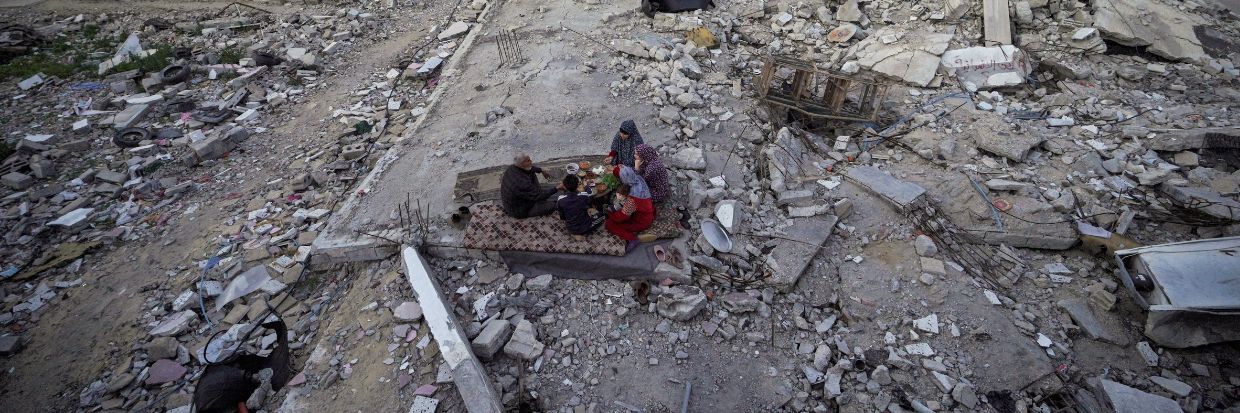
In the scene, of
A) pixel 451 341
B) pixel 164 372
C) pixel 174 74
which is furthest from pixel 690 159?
pixel 174 74

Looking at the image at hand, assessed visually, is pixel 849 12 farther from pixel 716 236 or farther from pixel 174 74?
pixel 174 74

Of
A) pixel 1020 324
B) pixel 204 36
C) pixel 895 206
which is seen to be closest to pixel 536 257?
pixel 895 206

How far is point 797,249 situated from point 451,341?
Result: 3368mm

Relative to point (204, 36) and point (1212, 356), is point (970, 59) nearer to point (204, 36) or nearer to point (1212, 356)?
point (1212, 356)

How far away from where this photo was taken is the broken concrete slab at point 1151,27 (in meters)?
8.77

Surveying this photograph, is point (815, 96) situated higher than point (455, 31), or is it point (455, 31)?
point (455, 31)

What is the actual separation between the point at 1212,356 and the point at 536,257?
593 centimetres

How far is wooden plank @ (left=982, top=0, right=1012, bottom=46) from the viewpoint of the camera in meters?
9.01

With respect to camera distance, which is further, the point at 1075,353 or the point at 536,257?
the point at 536,257

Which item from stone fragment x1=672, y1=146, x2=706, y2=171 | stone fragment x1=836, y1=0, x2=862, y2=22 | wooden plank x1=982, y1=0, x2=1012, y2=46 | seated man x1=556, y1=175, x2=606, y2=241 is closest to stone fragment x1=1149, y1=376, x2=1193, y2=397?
stone fragment x1=672, y1=146, x2=706, y2=171

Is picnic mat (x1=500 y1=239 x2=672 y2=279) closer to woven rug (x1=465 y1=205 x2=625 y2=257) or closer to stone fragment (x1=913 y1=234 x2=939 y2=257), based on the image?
woven rug (x1=465 y1=205 x2=625 y2=257)

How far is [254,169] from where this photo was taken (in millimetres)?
7965

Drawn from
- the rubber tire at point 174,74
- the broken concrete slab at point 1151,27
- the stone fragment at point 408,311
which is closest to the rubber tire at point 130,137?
the rubber tire at point 174,74

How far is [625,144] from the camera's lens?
605 centimetres
